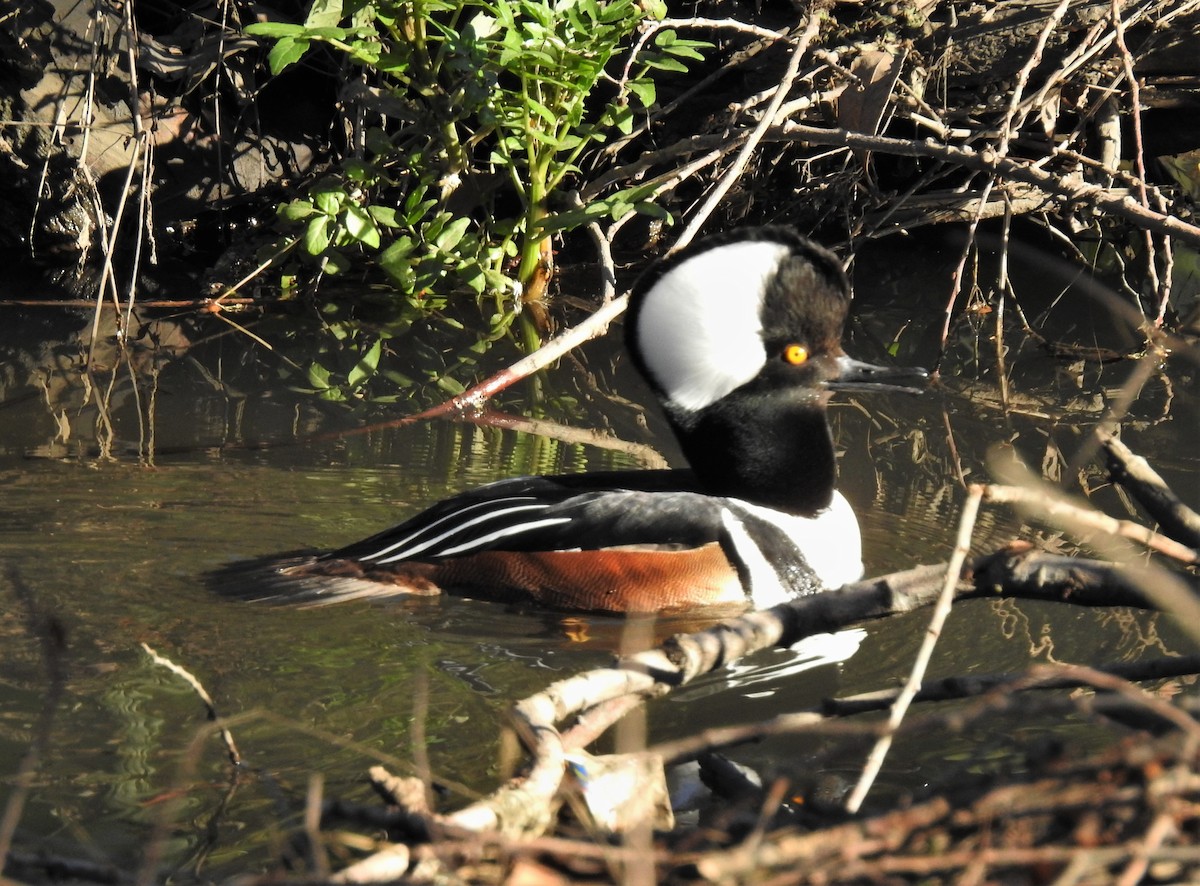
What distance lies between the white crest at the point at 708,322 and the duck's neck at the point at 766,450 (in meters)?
0.10

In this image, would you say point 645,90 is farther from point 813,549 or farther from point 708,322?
point 813,549

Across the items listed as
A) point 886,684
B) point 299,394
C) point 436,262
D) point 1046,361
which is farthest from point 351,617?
point 1046,361

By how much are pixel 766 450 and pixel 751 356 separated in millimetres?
377

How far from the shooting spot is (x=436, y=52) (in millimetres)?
8086

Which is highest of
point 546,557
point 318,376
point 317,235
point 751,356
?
point 317,235

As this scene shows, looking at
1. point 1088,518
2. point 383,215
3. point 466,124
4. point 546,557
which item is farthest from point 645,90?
Answer: point 1088,518

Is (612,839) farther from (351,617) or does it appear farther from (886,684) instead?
(351,617)

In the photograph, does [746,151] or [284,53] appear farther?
[284,53]

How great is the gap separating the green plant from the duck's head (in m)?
2.72

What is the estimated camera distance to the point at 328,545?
5250mm

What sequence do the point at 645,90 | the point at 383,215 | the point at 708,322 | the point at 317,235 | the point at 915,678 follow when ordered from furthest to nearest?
the point at 383,215, the point at 317,235, the point at 645,90, the point at 708,322, the point at 915,678

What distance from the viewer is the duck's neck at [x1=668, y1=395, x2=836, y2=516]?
4879 millimetres

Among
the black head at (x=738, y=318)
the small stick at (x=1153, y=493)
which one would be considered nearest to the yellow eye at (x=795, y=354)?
the black head at (x=738, y=318)

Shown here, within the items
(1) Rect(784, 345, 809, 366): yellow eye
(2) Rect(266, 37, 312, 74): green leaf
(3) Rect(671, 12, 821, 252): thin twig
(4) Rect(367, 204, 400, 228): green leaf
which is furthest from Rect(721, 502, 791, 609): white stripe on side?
(4) Rect(367, 204, 400, 228): green leaf
